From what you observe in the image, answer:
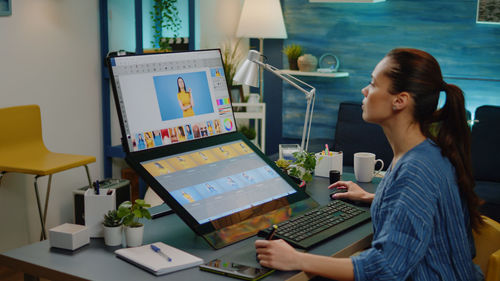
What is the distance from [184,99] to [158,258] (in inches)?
22.1

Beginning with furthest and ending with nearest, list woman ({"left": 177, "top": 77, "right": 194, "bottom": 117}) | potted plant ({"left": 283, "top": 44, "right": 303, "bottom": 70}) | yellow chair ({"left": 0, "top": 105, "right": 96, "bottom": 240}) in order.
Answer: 1. potted plant ({"left": 283, "top": 44, "right": 303, "bottom": 70})
2. yellow chair ({"left": 0, "top": 105, "right": 96, "bottom": 240})
3. woman ({"left": 177, "top": 77, "right": 194, "bottom": 117})

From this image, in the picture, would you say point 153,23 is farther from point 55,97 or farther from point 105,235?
point 105,235

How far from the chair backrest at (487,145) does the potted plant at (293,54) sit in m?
1.58

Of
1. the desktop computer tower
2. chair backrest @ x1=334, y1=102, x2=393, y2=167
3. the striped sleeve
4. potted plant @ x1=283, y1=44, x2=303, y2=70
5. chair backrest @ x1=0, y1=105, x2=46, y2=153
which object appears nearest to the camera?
the striped sleeve

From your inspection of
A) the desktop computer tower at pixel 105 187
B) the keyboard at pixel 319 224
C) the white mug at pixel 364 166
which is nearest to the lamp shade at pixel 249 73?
the white mug at pixel 364 166

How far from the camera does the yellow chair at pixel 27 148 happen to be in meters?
3.24

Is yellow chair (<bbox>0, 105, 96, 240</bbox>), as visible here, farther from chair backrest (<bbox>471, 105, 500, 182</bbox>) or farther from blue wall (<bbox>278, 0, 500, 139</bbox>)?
chair backrest (<bbox>471, 105, 500, 182</bbox>)

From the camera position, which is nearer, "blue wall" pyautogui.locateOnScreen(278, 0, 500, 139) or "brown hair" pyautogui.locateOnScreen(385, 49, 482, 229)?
"brown hair" pyautogui.locateOnScreen(385, 49, 482, 229)

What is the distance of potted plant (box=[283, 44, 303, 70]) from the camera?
4.88 m

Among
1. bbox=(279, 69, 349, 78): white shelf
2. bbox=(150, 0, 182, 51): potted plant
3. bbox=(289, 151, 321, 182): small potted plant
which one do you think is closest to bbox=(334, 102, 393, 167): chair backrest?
bbox=(279, 69, 349, 78): white shelf

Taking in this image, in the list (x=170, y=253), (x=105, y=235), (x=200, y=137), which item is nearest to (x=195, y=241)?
(x=170, y=253)

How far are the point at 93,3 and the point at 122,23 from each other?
0.96 feet

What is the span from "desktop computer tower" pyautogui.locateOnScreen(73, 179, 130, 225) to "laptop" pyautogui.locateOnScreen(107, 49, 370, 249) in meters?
1.96

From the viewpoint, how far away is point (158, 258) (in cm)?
146
